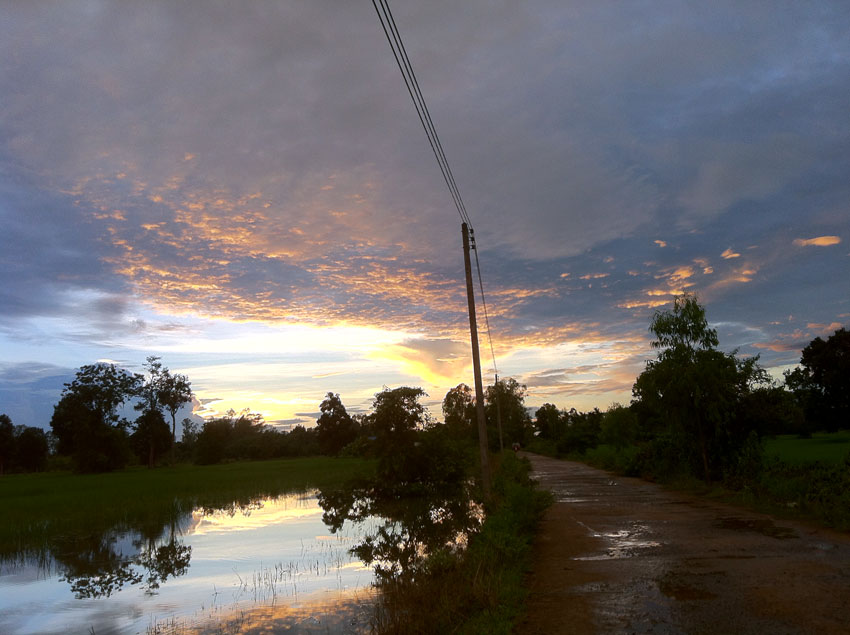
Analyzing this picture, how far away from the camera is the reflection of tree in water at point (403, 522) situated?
40.2ft

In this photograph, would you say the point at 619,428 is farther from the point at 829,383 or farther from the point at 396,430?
the point at 829,383

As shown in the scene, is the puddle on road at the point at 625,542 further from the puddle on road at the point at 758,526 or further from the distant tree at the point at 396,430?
the distant tree at the point at 396,430

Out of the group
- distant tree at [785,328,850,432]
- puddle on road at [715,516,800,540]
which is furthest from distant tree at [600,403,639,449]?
puddle on road at [715,516,800,540]

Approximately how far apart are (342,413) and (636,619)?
86.0 m

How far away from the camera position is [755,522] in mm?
12711

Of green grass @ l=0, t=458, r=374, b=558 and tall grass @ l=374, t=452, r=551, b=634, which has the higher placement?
green grass @ l=0, t=458, r=374, b=558

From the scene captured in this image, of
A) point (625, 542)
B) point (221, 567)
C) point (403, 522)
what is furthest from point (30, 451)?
point (625, 542)

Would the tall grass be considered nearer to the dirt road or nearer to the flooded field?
the dirt road

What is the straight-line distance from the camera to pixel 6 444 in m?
89.1

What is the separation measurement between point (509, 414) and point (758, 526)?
78692mm

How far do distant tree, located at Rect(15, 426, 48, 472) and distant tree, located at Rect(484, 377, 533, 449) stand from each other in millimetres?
69496

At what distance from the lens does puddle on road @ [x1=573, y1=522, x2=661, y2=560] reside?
33.4ft

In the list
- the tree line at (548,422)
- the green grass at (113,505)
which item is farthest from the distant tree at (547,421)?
the green grass at (113,505)

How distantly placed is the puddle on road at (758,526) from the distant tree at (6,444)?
103 metres
